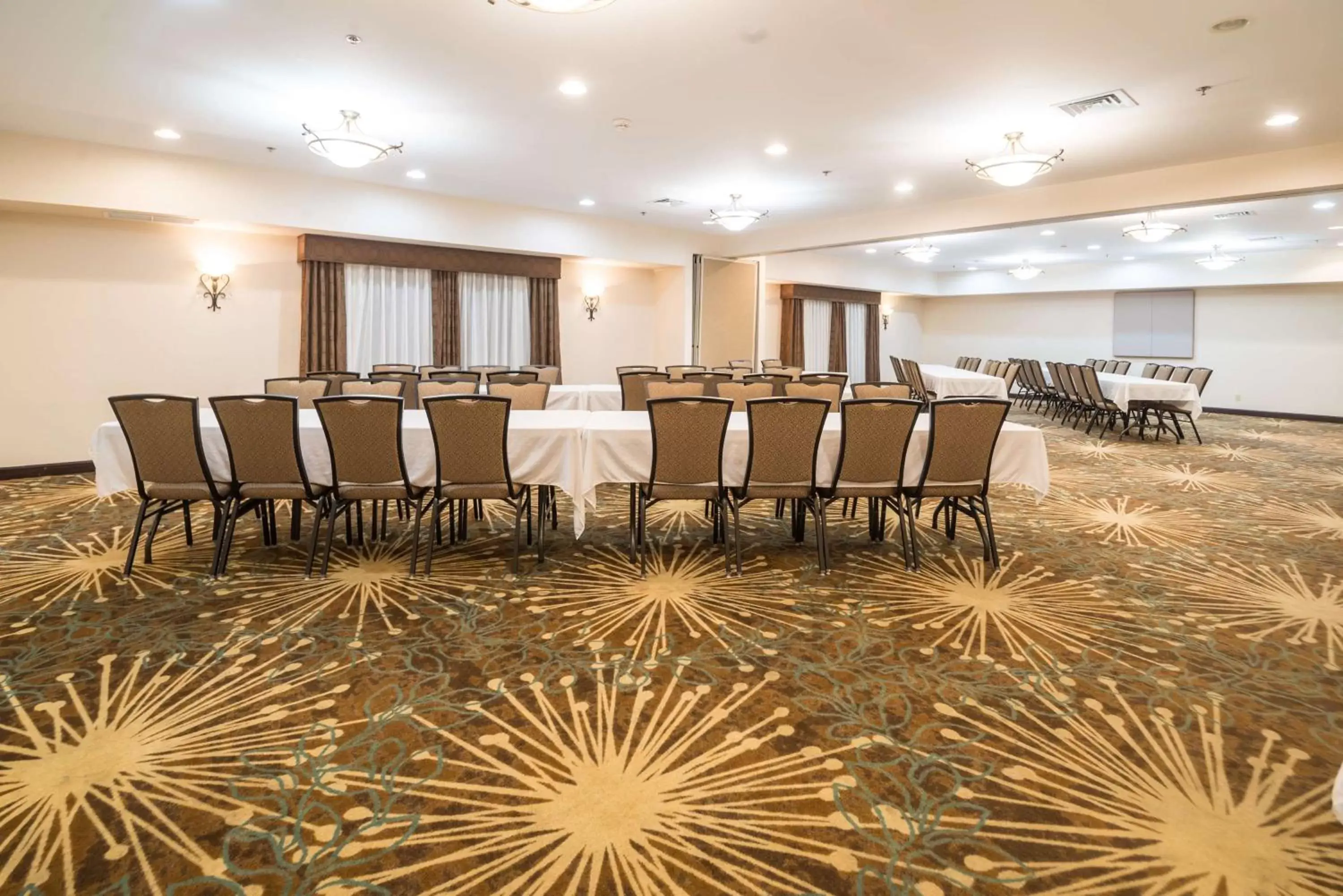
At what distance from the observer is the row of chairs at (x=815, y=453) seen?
400 centimetres

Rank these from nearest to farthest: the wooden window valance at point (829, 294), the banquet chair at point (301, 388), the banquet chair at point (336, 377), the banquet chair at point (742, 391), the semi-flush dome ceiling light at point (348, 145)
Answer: the semi-flush dome ceiling light at point (348, 145)
the banquet chair at point (301, 388)
the banquet chair at point (742, 391)
the banquet chair at point (336, 377)
the wooden window valance at point (829, 294)

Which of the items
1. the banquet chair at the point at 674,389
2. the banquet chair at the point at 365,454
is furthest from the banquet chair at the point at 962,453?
the banquet chair at the point at 365,454

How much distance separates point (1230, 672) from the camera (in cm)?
292

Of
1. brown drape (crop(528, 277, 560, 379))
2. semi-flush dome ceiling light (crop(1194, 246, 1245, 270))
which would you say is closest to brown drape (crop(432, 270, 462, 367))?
brown drape (crop(528, 277, 560, 379))

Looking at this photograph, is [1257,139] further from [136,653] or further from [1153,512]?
[136,653]

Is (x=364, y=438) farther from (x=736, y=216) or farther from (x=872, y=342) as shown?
(x=872, y=342)

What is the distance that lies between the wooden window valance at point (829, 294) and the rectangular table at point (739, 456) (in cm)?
1052

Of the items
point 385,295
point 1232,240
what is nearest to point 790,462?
point 385,295

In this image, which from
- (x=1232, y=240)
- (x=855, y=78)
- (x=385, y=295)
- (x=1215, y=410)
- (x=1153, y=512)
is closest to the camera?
(x=855, y=78)

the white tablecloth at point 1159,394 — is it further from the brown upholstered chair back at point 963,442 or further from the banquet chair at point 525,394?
the banquet chair at point 525,394

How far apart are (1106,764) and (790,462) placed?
2197 millimetres

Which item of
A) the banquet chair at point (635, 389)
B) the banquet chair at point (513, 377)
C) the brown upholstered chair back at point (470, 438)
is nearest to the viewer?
the brown upholstered chair back at point (470, 438)

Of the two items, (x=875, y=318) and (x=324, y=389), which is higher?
(x=875, y=318)

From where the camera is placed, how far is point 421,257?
30.9 ft
